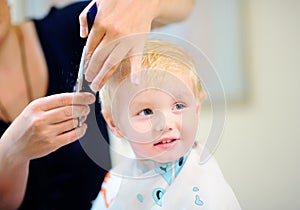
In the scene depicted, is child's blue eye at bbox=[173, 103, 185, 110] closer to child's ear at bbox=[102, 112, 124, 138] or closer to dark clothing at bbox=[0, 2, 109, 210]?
child's ear at bbox=[102, 112, 124, 138]

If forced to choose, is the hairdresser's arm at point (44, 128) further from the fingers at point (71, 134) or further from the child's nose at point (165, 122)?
the child's nose at point (165, 122)

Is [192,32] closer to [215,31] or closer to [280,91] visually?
[215,31]

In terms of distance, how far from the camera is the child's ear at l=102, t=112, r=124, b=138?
2.04 ft

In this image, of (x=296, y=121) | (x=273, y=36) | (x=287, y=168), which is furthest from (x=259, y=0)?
(x=287, y=168)

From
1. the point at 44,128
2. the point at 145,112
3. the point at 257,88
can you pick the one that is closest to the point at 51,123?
the point at 44,128

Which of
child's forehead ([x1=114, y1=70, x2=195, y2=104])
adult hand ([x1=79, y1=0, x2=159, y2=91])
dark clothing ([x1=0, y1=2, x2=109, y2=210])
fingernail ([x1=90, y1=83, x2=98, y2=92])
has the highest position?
adult hand ([x1=79, y1=0, x2=159, y2=91])

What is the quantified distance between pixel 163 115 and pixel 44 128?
178 mm

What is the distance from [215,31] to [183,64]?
0.75 m

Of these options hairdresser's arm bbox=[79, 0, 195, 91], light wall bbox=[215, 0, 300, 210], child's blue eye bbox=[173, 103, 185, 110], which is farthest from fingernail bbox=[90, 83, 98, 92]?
light wall bbox=[215, 0, 300, 210]

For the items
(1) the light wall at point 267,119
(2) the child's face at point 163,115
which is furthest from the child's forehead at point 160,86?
(1) the light wall at point 267,119

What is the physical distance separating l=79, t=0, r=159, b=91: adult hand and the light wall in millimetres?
211

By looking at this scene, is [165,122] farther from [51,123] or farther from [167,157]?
[51,123]

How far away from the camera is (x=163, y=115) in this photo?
553 mm

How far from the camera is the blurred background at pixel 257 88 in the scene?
2.25ft
